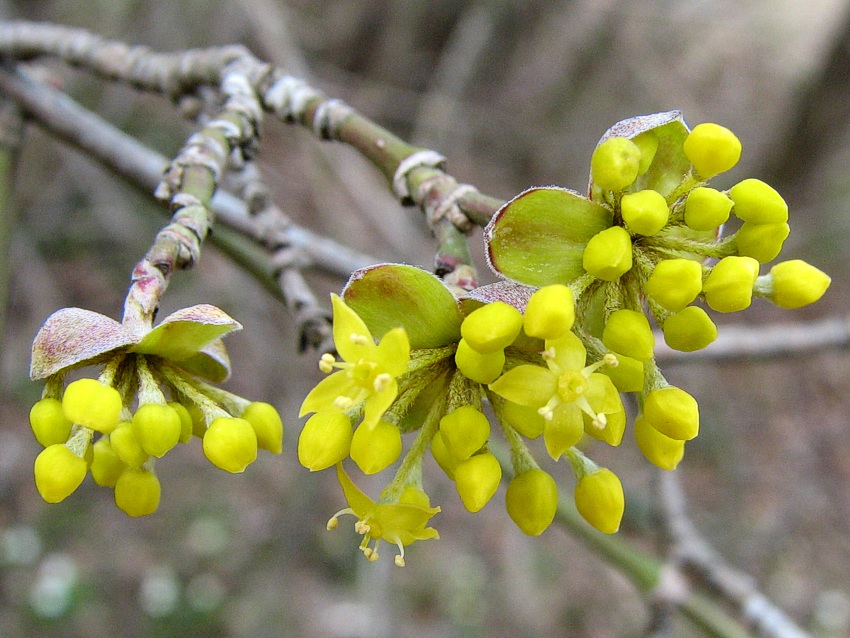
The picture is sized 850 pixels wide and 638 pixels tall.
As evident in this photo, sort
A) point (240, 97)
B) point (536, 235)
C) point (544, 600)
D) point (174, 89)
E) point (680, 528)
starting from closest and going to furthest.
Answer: point (536, 235) < point (240, 97) < point (174, 89) < point (680, 528) < point (544, 600)

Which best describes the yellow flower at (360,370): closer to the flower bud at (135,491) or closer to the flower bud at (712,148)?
the flower bud at (135,491)

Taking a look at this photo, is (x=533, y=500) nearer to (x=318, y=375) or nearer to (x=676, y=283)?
(x=676, y=283)

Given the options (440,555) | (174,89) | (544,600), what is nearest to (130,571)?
(440,555)

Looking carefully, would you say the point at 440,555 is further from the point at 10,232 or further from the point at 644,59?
the point at 644,59

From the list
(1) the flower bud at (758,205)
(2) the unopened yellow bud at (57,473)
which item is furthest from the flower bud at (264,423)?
(1) the flower bud at (758,205)

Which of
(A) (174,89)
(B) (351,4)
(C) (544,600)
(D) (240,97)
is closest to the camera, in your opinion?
(D) (240,97)
